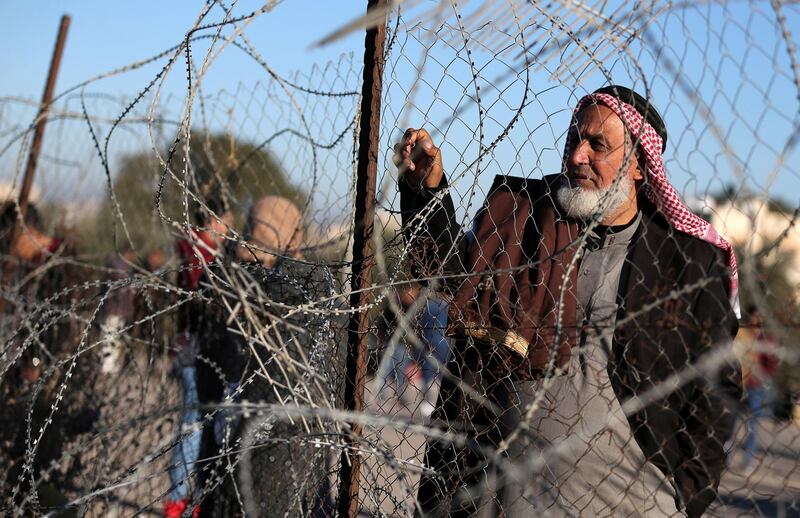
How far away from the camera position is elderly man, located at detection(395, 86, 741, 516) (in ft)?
7.75

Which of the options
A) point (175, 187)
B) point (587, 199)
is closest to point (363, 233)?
point (587, 199)

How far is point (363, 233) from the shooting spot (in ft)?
9.17

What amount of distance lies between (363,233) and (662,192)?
36.2 inches

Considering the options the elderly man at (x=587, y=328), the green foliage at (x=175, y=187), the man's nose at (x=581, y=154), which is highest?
the green foliage at (x=175, y=187)

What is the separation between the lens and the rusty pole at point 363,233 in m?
2.75

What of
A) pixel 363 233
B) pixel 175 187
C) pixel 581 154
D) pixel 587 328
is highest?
pixel 175 187

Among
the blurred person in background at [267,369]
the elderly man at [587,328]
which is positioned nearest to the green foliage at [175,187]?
the blurred person in background at [267,369]

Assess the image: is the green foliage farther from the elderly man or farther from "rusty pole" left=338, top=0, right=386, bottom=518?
the elderly man

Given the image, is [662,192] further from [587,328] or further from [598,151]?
[587,328]

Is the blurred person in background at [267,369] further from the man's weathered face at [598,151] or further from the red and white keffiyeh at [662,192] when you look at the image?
the red and white keffiyeh at [662,192]

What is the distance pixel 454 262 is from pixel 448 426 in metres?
0.53

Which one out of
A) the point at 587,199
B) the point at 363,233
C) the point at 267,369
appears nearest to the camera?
the point at 587,199

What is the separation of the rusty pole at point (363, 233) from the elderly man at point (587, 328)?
0.13 meters

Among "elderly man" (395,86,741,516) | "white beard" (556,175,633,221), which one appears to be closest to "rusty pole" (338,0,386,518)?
"elderly man" (395,86,741,516)
